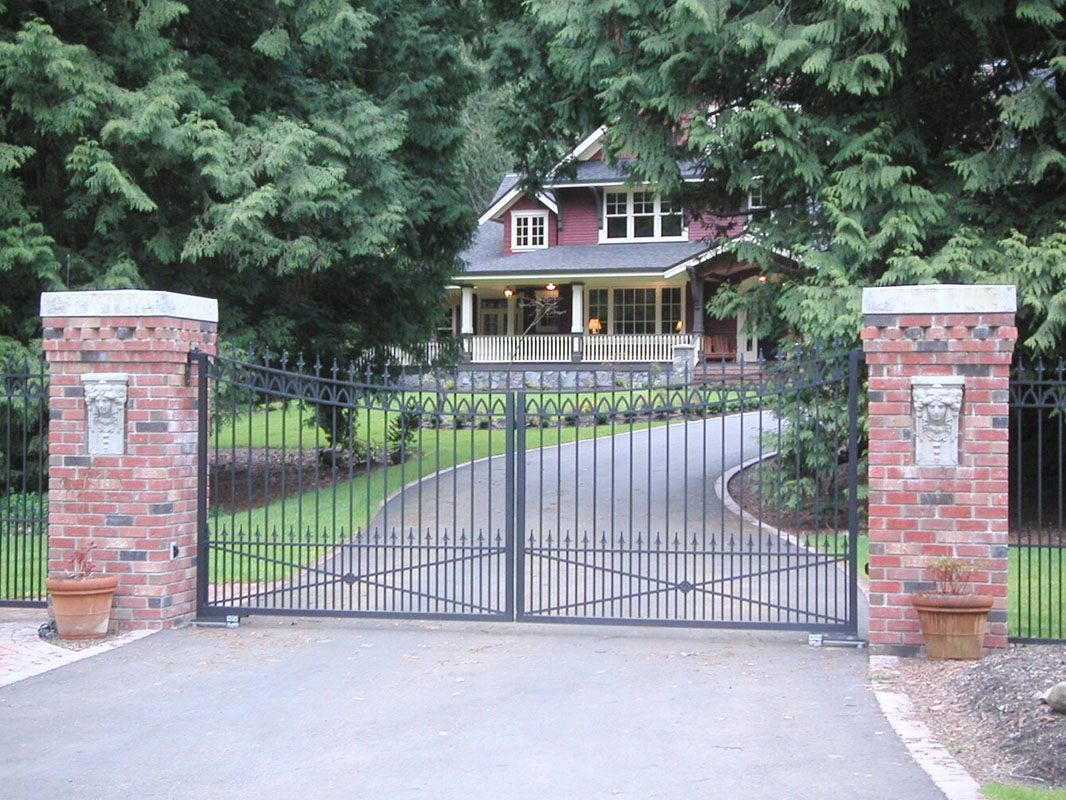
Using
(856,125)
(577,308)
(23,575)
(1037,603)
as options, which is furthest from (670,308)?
(23,575)

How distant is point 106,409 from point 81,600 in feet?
4.54

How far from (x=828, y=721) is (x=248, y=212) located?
30.3 ft

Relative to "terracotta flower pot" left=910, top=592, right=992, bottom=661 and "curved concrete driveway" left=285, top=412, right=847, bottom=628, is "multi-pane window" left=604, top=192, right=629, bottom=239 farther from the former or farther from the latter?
"terracotta flower pot" left=910, top=592, right=992, bottom=661

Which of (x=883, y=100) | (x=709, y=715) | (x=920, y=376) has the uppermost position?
(x=883, y=100)

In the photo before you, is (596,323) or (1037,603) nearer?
(1037,603)

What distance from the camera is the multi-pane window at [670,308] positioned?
3672 cm

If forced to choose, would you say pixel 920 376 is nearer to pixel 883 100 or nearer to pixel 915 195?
pixel 915 195

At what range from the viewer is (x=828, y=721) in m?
6.52

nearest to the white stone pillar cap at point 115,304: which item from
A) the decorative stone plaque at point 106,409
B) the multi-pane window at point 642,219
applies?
the decorative stone plaque at point 106,409

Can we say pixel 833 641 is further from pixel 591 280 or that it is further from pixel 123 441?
pixel 591 280

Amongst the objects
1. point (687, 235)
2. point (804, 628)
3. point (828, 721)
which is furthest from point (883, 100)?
point (687, 235)

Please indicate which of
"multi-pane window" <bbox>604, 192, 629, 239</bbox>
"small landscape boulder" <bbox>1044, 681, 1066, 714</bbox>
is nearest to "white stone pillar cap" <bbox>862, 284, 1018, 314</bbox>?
"small landscape boulder" <bbox>1044, 681, 1066, 714</bbox>

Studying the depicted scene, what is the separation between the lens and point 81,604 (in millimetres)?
8570

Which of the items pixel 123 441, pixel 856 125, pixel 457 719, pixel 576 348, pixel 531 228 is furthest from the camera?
pixel 531 228
